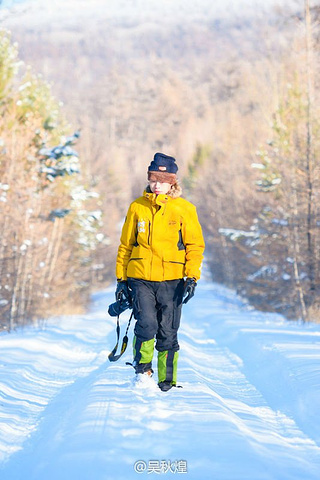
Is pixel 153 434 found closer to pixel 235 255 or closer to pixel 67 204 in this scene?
pixel 67 204

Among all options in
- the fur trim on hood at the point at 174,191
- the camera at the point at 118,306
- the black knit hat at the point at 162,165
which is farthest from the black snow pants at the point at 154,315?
the black knit hat at the point at 162,165

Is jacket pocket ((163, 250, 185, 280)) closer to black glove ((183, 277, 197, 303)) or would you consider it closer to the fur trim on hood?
black glove ((183, 277, 197, 303))

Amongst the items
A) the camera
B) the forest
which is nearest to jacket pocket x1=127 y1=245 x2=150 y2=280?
the camera

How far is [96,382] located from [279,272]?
11.6 meters

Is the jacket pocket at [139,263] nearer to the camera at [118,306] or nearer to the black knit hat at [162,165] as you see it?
the camera at [118,306]

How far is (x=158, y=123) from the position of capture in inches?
3000

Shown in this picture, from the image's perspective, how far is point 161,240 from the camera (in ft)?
16.9

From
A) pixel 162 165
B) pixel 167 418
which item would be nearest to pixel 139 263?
pixel 162 165

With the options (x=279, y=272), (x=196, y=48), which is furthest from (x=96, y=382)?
(x=196, y=48)

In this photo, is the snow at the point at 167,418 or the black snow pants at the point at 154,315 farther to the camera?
the black snow pants at the point at 154,315

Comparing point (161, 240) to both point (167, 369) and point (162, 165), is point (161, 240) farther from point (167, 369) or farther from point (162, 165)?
point (167, 369)

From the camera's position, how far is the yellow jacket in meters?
5.15

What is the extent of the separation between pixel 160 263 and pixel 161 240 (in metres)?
0.21

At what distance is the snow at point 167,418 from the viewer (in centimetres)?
327
